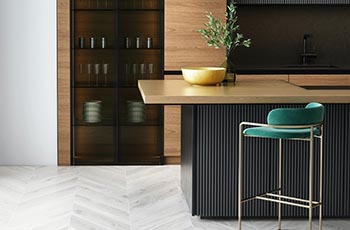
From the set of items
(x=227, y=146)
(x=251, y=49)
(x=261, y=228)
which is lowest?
(x=261, y=228)

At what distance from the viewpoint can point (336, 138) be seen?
230 inches

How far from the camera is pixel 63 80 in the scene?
309 inches

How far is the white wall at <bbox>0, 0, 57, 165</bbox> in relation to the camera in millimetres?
7766

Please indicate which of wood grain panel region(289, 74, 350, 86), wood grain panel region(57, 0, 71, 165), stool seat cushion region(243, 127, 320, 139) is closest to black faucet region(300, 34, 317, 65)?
wood grain panel region(289, 74, 350, 86)

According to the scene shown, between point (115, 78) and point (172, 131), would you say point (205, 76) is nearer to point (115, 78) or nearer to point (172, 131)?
point (172, 131)

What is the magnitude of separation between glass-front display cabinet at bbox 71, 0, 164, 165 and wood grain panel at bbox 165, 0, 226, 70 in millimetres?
125

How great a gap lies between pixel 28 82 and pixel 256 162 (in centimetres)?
282

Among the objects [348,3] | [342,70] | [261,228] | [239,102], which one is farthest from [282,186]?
[348,3]

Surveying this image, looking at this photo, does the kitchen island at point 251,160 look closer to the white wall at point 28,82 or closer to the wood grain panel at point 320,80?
the wood grain panel at point 320,80

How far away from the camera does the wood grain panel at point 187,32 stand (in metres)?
7.77

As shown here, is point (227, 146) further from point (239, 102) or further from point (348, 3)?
point (348, 3)

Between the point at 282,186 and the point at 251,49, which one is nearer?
the point at 282,186

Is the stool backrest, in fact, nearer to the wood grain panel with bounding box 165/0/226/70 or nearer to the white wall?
the wood grain panel with bounding box 165/0/226/70

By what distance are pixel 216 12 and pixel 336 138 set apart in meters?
2.36
